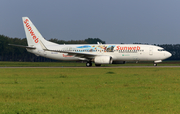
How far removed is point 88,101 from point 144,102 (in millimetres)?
2259

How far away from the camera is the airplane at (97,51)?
43219mm

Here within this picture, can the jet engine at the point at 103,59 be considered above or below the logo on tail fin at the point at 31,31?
below

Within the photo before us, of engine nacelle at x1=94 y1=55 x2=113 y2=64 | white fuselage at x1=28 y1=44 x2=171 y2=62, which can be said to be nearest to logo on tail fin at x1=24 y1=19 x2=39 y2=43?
white fuselage at x1=28 y1=44 x2=171 y2=62

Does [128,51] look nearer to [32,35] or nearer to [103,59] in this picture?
[103,59]

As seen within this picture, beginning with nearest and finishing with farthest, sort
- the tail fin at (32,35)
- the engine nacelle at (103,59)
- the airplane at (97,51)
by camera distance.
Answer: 1. the engine nacelle at (103,59)
2. the airplane at (97,51)
3. the tail fin at (32,35)

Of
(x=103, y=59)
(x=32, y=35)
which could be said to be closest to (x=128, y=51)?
(x=103, y=59)

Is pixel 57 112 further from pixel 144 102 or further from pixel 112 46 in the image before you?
pixel 112 46

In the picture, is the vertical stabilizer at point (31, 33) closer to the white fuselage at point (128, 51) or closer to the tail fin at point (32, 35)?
the tail fin at point (32, 35)

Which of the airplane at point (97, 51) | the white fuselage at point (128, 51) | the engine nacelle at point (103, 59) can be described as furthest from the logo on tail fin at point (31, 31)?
the engine nacelle at point (103, 59)

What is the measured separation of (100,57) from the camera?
43094mm

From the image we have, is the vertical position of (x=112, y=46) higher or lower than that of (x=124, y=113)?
higher

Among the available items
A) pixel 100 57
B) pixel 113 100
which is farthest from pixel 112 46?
pixel 113 100

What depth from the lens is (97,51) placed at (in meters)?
45.4

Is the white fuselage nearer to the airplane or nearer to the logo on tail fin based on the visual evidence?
the airplane
